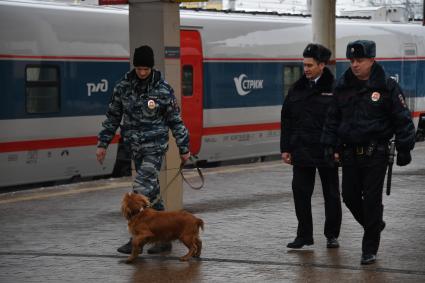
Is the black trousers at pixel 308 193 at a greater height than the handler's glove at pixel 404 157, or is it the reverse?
the handler's glove at pixel 404 157

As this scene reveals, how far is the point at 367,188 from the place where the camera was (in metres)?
8.69

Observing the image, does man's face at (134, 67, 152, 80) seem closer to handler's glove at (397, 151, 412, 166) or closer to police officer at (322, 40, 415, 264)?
police officer at (322, 40, 415, 264)

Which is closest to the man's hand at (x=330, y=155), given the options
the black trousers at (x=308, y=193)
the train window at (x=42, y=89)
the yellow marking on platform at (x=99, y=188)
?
the black trousers at (x=308, y=193)

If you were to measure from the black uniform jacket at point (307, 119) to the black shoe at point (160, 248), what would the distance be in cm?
136

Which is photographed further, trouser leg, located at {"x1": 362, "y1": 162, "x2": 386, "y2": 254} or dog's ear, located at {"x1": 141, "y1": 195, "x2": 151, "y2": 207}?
dog's ear, located at {"x1": 141, "y1": 195, "x2": 151, "y2": 207}

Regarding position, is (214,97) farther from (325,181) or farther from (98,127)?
(325,181)

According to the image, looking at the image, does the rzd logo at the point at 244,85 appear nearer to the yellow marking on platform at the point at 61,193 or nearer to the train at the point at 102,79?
the train at the point at 102,79

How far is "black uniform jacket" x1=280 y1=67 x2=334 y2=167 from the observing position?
938 cm

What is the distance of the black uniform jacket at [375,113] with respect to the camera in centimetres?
855

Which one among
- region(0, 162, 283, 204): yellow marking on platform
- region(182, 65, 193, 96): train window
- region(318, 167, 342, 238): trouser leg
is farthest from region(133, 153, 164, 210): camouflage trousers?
region(182, 65, 193, 96): train window

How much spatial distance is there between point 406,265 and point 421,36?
18165mm

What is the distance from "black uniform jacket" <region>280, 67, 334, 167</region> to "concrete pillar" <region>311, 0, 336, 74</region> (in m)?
8.07

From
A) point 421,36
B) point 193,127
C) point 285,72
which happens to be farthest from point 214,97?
point 421,36

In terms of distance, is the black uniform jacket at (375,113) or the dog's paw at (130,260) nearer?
the black uniform jacket at (375,113)
